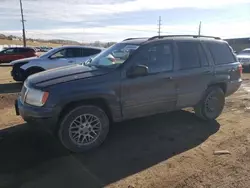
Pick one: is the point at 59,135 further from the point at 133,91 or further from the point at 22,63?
the point at 22,63

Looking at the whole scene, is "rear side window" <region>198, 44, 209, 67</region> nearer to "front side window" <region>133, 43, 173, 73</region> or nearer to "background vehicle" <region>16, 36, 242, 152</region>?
"background vehicle" <region>16, 36, 242, 152</region>

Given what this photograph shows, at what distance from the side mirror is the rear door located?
881 mm

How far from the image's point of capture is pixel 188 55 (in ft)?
19.0

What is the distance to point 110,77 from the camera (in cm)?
474

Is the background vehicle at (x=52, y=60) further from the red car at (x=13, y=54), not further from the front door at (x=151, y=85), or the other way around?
the red car at (x=13, y=54)

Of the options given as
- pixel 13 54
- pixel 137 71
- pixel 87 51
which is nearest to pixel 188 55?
pixel 137 71

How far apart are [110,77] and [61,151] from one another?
1471 millimetres

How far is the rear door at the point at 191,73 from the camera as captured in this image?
5609mm

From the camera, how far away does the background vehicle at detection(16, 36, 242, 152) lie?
14.6ft

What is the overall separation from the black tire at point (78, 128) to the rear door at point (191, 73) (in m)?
1.69

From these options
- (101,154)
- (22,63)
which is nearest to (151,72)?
(101,154)

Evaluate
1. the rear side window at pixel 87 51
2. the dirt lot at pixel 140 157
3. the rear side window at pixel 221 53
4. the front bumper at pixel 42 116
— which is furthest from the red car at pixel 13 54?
the front bumper at pixel 42 116

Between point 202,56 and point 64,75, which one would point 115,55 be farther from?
point 202,56

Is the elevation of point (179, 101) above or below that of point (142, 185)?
above
